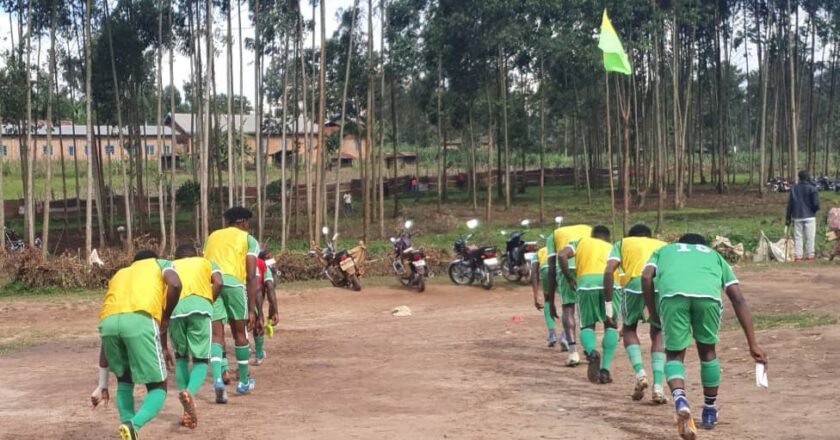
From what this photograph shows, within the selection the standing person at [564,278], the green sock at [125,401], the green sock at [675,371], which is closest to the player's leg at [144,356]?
the green sock at [125,401]

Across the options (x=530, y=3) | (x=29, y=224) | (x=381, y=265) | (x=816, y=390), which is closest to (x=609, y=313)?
(x=816, y=390)

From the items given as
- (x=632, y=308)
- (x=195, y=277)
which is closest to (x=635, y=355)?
(x=632, y=308)

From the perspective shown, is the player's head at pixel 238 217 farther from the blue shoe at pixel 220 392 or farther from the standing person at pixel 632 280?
the standing person at pixel 632 280

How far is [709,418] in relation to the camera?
793 centimetres

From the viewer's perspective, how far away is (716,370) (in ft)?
26.1

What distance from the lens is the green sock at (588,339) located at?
424 inches

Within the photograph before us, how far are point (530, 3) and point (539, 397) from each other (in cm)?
2947

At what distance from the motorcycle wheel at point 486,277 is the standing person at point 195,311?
12.1 metres

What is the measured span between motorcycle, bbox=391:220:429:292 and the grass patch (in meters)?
7.85

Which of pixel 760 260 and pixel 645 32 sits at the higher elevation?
pixel 645 32

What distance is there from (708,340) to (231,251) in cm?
488

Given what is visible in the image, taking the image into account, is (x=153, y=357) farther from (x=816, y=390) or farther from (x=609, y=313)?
(x=816, y=390)

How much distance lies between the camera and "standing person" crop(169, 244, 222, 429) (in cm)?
905

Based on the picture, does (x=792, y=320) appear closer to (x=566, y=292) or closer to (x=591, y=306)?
(x=566, y=292)
